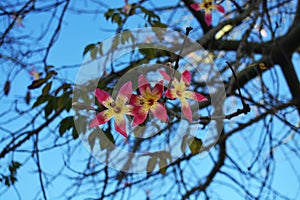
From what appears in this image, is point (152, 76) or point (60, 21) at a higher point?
point (60, 21)

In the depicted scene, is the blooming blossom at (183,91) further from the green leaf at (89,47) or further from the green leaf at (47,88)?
the green leaf at (47,88)

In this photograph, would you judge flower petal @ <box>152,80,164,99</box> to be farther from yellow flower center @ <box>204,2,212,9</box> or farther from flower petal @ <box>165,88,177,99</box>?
yellow flower center @ <box>204,2,212,9</box>

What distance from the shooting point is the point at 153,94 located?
0.67m

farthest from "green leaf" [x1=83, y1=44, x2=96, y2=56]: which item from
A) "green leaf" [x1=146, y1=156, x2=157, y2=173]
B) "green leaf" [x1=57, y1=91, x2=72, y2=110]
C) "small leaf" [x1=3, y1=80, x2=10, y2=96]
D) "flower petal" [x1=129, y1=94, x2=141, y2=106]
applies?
"small leaf" [x1=3, y1=80, x2=10, y2=96]

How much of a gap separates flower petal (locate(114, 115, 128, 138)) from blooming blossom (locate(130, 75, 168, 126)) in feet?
0.09

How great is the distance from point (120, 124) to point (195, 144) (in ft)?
0.97

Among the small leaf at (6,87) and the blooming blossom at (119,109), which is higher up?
the small leaf at (6,87)

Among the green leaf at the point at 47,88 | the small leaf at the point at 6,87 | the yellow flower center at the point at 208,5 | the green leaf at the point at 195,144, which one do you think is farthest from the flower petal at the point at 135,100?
the small leaf at the point at 6,87

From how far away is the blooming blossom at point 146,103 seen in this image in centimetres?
67

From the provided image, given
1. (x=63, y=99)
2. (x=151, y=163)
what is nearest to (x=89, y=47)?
(x=63, y=99)

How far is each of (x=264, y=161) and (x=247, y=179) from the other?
122 mm

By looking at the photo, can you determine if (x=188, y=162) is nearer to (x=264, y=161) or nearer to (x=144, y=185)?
(x=144, y=185)

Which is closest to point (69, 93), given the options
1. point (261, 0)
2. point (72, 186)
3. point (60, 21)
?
point (60, 21)

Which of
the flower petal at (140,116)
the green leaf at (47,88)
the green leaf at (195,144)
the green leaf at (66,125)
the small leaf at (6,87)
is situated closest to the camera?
the flower petal at (140,116)
